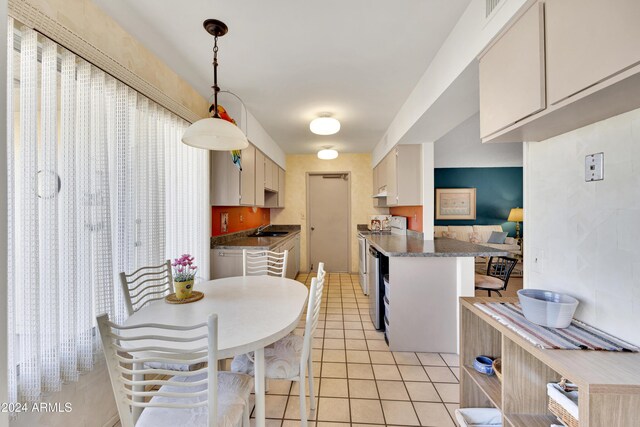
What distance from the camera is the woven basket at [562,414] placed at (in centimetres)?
94

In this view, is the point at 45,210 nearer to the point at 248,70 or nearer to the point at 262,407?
the point at 262,407

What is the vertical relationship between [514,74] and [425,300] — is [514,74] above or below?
above

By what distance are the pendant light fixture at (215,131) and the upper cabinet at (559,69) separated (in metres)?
1.31

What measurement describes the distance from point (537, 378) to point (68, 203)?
2.22 m

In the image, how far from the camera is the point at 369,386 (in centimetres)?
198

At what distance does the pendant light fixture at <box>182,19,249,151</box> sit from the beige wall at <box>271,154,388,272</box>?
3.78 meters

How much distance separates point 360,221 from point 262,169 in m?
2.45

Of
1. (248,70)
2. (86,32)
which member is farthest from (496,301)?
(86,32)

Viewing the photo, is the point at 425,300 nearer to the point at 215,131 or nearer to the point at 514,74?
the point at 514,74

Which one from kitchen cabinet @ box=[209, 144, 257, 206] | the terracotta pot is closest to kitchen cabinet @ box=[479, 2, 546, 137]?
the terracotta pot

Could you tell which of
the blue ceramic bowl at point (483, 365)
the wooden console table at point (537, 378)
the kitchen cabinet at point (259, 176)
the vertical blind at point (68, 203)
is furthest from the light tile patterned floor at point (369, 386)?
the kitchen cabinet at point (259, 176)

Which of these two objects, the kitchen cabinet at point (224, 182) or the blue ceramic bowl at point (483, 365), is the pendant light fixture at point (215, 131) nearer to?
the kitchen cabinet at point (224, 182)

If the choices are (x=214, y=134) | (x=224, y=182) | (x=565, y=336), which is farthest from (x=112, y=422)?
(x=565, y=336)

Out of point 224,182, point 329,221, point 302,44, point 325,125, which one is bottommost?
point 329,221
